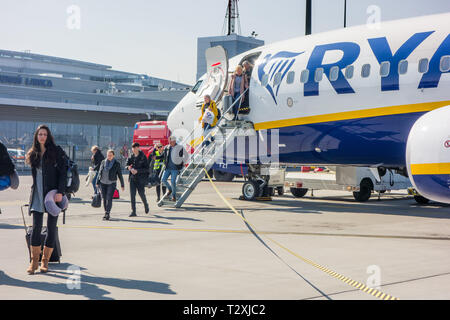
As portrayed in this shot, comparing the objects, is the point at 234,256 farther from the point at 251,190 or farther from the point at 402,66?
the point at 251,190

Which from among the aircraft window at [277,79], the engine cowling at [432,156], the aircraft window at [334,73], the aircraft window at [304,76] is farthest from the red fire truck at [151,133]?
the engine cowling at [432,156]

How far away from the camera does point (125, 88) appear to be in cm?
10088

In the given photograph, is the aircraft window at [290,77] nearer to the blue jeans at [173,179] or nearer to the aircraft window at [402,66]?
the aircraft window at [402,66]

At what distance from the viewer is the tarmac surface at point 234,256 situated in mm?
7621

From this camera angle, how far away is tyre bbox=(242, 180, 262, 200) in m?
21.7

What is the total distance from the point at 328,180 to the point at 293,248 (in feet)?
38.6

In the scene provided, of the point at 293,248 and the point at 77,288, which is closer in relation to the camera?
the point at 77,288

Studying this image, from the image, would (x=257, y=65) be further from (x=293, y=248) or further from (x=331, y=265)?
(x=331, y=265)

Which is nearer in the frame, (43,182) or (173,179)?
(43,182)

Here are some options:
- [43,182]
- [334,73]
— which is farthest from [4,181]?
[334,73]

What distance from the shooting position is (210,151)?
67.4 ft

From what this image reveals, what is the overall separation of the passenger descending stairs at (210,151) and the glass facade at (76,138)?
31.2 metres

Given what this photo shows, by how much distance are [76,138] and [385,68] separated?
4658 centimetres
